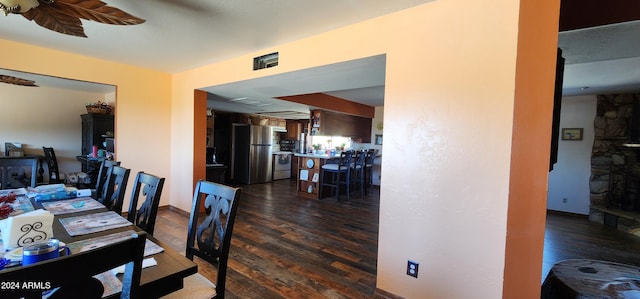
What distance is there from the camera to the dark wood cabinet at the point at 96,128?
4.95 meters

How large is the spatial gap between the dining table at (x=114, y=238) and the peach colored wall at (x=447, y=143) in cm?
146

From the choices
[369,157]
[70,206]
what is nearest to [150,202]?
[70,206]

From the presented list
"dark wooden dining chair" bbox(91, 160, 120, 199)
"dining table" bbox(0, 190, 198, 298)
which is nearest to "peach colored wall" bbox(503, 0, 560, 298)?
"dining table" bbox(0, 190, 198, 298)

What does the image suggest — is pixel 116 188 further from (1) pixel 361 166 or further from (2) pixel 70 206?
(1) pixel 361 166

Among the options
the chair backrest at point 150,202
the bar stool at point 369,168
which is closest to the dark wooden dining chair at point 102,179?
the chair backrest at point 150,202

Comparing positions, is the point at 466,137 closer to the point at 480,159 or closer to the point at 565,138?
the point at 480,159

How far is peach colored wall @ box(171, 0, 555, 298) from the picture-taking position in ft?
5.16

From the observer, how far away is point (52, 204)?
1.80 m

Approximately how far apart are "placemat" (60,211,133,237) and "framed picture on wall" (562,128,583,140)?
6697 mm

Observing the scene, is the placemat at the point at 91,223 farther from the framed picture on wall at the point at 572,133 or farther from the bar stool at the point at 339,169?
the framed picture on wall at the point at 572,133

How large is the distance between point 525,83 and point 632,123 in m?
4.73

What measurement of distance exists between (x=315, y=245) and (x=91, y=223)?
214 centimetres

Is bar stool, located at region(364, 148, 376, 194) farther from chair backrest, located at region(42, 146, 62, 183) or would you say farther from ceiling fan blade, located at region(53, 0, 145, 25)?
chair backrest, located at region(42, 146, 62, 183)

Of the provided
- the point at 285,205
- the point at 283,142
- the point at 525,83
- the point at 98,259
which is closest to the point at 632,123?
the point at 525,83
